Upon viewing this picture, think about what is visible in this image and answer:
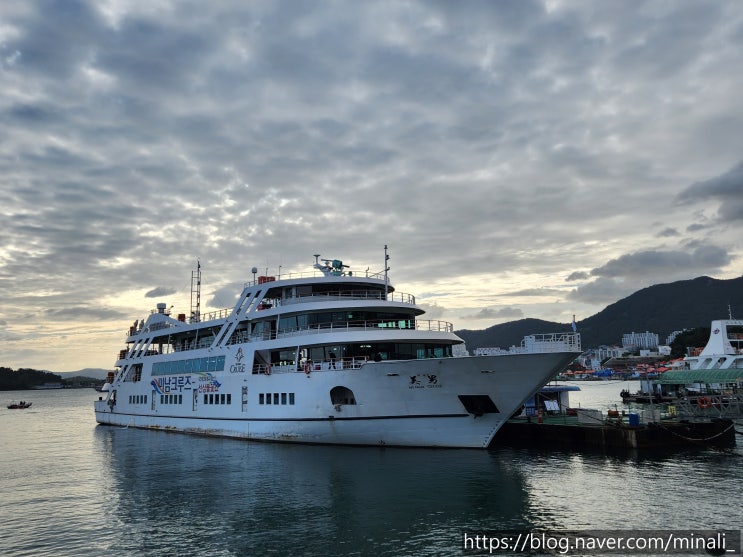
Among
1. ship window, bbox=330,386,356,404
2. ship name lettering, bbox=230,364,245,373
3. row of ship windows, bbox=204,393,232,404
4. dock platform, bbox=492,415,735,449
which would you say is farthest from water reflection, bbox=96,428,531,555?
ship name lettering, bbox=230,364,245,373

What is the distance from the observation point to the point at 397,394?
27.1 meters

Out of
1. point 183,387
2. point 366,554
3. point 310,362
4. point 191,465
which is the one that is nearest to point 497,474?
point 366,554

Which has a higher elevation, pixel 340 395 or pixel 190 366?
pixel 190 366

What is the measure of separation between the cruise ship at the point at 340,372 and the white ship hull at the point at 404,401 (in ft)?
0.18

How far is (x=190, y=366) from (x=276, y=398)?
1049 centimetres

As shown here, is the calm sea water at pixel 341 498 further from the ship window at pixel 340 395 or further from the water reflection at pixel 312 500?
the ship window at pixel 340 395

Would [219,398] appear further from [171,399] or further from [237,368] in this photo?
[171,399]

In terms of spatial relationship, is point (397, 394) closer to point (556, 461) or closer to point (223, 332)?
point (556, 461)

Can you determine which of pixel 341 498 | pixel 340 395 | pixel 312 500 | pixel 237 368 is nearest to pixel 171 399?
pixel 237 368

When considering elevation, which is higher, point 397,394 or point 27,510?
point 397,394

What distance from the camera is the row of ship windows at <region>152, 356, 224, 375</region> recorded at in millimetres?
35969

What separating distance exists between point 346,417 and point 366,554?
45.3 ft

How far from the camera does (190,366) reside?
126ft

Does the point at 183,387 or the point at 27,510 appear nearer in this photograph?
the point at 27,510
